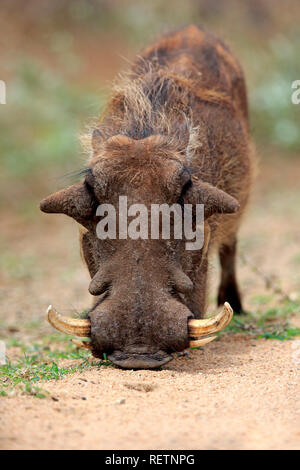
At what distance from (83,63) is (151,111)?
13.0 metres

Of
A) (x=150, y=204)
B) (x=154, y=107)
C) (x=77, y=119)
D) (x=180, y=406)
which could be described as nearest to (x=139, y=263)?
(x=150, y=204)

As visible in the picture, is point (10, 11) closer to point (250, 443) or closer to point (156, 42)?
point (156, 42)

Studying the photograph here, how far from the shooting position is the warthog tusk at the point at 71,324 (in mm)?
3363

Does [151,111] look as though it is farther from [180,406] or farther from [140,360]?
[180,406]

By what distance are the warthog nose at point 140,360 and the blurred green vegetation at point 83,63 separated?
432 centimetres

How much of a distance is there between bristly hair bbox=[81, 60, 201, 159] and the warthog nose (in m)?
1.11

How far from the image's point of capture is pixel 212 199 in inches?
140

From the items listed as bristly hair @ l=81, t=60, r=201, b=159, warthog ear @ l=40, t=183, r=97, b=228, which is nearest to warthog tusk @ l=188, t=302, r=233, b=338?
warthog ear @ l=40, t=183, r=97, b=228

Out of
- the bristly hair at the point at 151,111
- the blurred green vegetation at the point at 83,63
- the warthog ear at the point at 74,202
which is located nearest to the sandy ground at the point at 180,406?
the warthog ear at the point at 74,202

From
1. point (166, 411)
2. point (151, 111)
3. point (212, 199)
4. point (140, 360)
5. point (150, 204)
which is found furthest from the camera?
point (151, 111)

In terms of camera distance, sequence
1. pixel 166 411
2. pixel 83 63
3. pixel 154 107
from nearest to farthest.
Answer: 1. pixel 166 411
2. pixel 154 107
3. pixel 83 63

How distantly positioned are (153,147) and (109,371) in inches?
44.4

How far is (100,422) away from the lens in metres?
2.69

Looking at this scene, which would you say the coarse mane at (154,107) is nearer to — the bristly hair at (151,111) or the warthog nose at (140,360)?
the bristly hair at (151,111)
